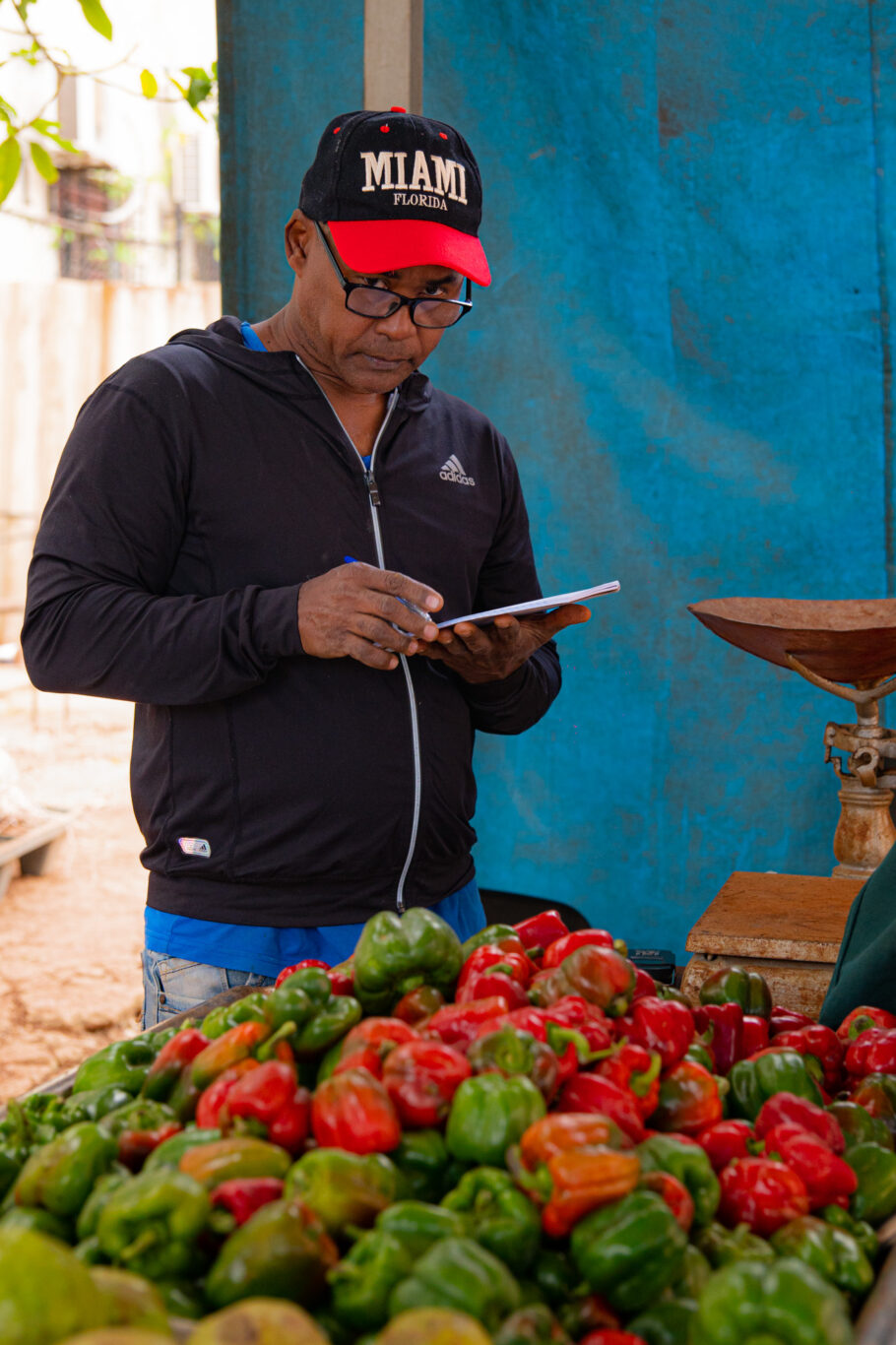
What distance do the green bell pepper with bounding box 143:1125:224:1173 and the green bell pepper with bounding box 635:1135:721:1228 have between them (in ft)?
1.15

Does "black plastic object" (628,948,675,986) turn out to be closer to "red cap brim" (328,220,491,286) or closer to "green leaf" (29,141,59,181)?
"red cap brim" (328,220,491,286)

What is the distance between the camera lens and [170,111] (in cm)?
1262

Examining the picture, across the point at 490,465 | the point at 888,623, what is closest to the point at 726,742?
the point at 888,623

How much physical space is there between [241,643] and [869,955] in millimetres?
→ 927

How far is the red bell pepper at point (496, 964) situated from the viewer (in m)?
Result: 1.26

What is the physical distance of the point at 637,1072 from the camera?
3.67 feet

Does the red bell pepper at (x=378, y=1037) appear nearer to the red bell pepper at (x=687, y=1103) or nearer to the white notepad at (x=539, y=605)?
the red bell pepper at (x=687, y=1103)

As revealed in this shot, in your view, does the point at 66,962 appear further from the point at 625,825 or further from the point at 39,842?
the point at 625,825

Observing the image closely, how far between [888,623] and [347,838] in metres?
1.17

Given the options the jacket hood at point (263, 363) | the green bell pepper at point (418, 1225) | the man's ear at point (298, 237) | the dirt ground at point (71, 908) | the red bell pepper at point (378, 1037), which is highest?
the man's ear at point (298, 237)

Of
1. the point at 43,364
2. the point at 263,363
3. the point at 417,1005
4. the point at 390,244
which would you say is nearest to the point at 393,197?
the point at 390,244

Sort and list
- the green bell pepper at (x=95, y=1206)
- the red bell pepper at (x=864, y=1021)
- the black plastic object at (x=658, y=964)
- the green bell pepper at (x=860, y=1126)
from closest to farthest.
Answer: the green bell pepper at (x=95, y=1206) → the green bell pepper at (x=860, y=1126) → the red bell pepper at (x=864, y=1021) → the black plastic object at (x=658, y=964)

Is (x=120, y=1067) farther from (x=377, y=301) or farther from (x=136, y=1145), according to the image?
(x=377, y=301)

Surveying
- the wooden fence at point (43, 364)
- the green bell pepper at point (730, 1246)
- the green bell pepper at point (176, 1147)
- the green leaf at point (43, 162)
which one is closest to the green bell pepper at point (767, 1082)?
the green bell pepper at point (730, 1246)
